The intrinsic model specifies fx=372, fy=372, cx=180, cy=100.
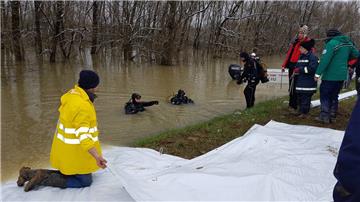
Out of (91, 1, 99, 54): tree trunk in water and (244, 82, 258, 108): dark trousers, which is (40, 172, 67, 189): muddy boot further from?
(91, 1, 99, 54): tree trunk in water

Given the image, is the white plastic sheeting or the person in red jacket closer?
the white plastic sheeting

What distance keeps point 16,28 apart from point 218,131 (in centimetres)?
1757

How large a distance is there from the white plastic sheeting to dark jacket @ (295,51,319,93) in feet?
5.69

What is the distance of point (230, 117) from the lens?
328 inches

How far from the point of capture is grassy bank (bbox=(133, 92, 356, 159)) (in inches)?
244

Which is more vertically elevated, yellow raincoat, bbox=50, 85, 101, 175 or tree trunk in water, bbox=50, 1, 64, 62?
tree trunk in water, bbox=50, 1, 64, 62

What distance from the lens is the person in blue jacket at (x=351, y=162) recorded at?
1.62 metres

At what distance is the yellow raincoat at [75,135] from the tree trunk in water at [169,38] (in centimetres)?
1820

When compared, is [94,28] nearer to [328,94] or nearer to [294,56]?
[294,56]

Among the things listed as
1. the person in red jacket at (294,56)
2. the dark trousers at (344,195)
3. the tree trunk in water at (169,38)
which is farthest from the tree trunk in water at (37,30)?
the dark trousers at (344,195)

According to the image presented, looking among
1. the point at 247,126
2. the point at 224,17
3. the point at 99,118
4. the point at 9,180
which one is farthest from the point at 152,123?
the point at 224,17

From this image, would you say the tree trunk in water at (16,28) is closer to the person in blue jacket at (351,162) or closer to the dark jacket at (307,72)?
the dark jacket at (307,72)

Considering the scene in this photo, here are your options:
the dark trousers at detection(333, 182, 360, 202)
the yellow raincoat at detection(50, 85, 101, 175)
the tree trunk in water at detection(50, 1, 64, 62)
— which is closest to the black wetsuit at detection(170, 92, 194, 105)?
the yellow raincoat at detection(50, 85, 101, 175)

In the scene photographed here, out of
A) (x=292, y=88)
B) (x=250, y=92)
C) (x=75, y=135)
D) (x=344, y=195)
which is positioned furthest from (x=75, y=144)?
(x=250, y=92)
